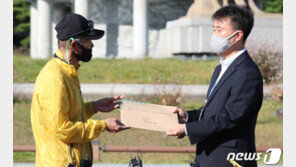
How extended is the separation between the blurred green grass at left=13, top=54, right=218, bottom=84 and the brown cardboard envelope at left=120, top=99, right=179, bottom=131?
36.2ft

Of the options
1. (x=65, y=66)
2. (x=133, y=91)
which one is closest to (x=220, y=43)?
(x=65, y=66)

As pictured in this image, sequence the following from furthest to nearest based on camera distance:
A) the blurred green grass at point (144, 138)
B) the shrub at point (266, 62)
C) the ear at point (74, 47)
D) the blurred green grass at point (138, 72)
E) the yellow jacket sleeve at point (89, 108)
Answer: the blurred green grass at point (138, 72), the shrub at point (266, 62), the blurred green grass at point (144, 138), the yellow jacket sleeve at point (89, 108), the ear at point (74, 47)

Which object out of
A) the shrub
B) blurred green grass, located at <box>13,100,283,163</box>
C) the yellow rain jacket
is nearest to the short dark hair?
the yellow rain jacket

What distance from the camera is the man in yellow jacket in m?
3.80

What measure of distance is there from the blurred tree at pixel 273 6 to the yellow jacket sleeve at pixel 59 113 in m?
39.7

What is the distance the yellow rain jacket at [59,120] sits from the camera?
12.4 ft

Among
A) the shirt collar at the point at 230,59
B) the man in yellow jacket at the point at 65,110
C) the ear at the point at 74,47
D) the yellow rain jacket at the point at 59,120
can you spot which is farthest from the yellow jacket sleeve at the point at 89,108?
the shirt collar at the point at 230,59

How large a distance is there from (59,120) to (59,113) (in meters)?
0.05

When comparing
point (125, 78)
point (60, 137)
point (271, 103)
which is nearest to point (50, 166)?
point (60, 137)

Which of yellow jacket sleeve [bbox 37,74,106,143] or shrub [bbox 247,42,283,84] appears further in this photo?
shrub [bbox 247,42,283,84]

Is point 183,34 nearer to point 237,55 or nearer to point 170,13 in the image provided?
point 170,13

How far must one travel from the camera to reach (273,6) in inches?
1679

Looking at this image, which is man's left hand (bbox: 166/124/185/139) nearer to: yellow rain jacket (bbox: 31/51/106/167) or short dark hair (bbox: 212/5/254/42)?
yellow rain jacket (bbox: 31/51/106/167)

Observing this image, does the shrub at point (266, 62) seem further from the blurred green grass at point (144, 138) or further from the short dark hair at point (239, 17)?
the short dark hair at point (239, 17)
